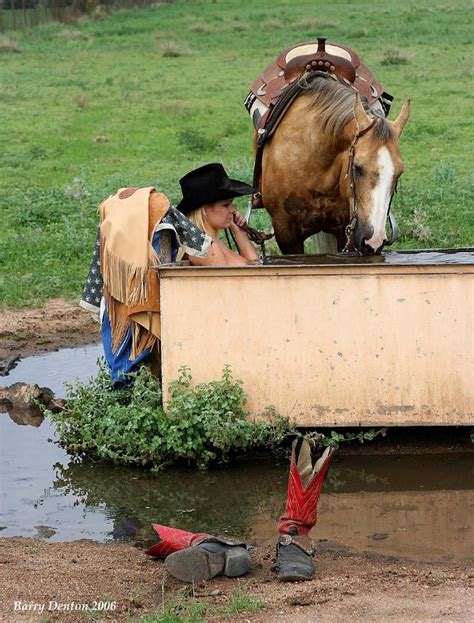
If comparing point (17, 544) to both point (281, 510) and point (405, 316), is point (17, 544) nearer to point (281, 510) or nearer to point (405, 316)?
point (281, 510)

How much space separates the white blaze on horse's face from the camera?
673 cm

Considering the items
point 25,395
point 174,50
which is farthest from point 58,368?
point 174,50

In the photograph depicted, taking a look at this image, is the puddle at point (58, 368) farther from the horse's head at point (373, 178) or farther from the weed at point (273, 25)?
the weed at point (273, 25)

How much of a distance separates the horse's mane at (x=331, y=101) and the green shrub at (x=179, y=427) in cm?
188

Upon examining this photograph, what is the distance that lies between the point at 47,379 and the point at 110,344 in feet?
4.32

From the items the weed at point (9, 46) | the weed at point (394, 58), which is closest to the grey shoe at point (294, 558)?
the weed at point (394, 58)

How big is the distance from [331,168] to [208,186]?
1.15 meters

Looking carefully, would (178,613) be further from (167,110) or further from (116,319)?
(167,110)

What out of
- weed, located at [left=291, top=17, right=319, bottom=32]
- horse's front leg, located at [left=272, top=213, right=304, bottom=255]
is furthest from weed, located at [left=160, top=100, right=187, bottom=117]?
weed, located at [left=291, top=17, right=319, bottom=32]

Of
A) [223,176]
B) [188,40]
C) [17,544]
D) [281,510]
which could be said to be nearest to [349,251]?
[223,176]

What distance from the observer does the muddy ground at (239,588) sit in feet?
14.3

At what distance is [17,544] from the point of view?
533cm

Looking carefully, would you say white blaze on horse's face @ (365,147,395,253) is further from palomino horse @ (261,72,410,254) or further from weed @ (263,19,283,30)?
weed @ (263,19,283,30)

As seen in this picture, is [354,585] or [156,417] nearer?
[354,585]
